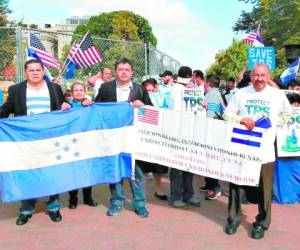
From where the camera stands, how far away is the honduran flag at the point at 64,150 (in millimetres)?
5680

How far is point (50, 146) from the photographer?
5.89 m

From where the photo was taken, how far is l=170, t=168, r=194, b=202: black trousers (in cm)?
652

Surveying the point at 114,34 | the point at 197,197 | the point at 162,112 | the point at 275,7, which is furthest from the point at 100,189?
the point at 114,34

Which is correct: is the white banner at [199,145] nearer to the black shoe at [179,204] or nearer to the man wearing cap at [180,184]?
the man wearing cap at [180,184]

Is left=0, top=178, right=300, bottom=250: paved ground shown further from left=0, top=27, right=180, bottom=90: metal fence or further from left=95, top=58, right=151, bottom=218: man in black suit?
left=0, top=27, right=180, bottom=90: metal fence

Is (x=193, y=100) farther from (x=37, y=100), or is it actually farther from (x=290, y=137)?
(x=37, y=100)

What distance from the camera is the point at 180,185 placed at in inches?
259

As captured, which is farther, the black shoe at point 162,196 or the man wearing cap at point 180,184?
the black shoe at point 162,196

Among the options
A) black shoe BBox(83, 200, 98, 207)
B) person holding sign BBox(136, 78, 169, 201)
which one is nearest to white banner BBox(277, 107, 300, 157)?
person holding sign BBox(136, 78, 169, 201)

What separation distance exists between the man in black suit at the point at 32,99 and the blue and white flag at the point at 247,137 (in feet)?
7.30

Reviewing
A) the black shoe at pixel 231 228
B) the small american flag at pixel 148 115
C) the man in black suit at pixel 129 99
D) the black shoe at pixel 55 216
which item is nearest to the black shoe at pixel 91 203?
the man in black suit at pixel 129 99

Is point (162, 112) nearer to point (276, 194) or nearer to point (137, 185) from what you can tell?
A: point (137, 185)

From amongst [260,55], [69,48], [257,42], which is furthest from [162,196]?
[69,48]

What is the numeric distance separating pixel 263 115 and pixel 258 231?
1299 mm
